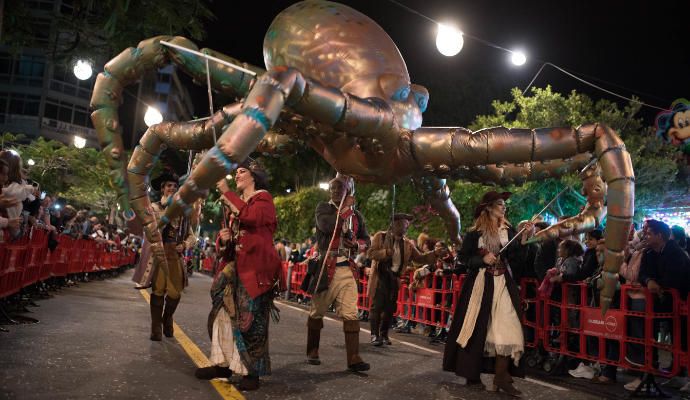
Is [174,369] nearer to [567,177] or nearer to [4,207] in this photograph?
[4,207]

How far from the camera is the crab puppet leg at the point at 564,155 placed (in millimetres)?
5129

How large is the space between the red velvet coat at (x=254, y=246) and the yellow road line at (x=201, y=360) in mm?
798

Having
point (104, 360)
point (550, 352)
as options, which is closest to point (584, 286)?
point (550, 352)

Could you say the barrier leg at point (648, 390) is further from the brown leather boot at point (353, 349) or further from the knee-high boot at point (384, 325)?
the knee-high boot at point (384, 325)

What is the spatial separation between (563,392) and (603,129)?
9.17 feet

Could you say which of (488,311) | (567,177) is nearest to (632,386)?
(488,311)

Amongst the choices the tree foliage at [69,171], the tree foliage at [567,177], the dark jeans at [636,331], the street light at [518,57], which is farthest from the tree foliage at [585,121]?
the tree foliage at [69,171]

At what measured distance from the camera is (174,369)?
5.77 metres

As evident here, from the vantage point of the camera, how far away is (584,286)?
7.91 meters

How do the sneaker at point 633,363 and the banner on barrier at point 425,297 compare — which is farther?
the banner on barrier at point 425,297

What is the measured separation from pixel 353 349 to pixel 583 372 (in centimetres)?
328

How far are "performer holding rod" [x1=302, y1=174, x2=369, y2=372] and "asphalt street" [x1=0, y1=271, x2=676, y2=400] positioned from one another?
46 cm

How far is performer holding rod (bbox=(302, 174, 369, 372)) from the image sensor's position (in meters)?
6.98

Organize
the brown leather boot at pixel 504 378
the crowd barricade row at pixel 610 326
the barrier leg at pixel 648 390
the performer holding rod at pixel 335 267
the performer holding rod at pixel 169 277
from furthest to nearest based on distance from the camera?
the performer holding rod at pixel 169 277 → the performer holding rod at pixel 335 267 → the crowd barricade row at pixel 610 326 → the barrier leg at pixel 648 390 → the brown leather boot at pixel 504 378
